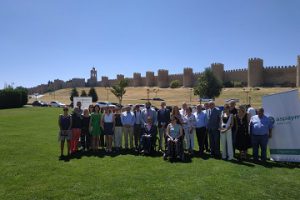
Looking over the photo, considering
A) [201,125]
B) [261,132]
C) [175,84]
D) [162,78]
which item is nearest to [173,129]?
[201,125]

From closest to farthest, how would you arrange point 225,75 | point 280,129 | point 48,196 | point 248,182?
point 48,196 → point 248,182 → point 280,129 → point 225,75

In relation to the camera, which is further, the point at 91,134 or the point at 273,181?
the point at 91,134

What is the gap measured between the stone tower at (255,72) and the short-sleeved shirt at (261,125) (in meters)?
82.0

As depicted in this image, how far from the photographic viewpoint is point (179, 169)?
866 cm

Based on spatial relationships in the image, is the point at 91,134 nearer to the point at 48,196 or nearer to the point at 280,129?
the point at 48,196

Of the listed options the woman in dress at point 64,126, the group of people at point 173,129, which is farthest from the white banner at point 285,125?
the woman in dress at point 64,126

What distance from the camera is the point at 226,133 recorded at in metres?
10.0

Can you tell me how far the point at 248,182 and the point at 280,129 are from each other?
3.12 m

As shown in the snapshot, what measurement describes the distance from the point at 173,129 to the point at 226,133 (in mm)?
1540

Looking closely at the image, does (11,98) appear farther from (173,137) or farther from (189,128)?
(173,137)

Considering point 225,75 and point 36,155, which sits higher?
point 225,75

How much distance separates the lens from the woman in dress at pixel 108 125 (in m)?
11.2

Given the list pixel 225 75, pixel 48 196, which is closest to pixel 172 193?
pixel 48 196

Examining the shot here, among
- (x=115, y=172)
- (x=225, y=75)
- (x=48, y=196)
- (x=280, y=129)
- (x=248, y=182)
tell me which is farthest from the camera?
(x=225, y=75)
